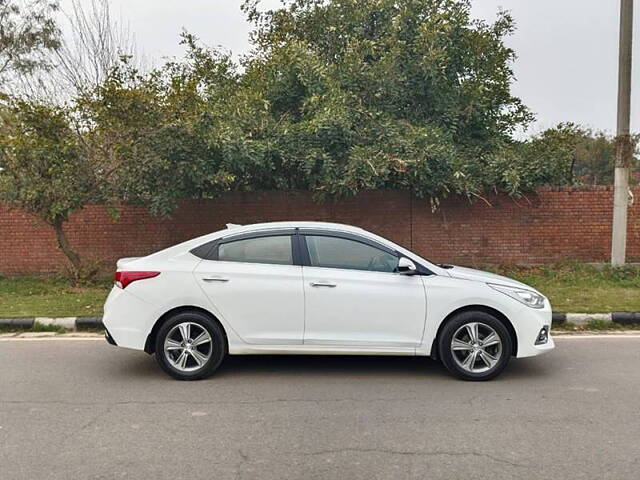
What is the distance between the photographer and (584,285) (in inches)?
421

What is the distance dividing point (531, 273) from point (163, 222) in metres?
8.02

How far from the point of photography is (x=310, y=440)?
421cm

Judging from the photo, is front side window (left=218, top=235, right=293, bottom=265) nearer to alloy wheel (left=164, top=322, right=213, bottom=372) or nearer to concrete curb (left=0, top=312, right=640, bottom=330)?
alloy wheel (left=164, top=322, right=213, bottom=372)

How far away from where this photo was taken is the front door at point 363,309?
18.4 ft

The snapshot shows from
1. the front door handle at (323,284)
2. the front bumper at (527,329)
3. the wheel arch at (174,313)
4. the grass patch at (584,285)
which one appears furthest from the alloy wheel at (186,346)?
the grass patch at (584,285)

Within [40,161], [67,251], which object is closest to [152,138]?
[40,161]

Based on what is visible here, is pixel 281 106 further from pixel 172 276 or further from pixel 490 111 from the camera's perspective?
pixel 172 276

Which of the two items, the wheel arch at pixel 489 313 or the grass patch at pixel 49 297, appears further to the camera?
the grass patch at pixel 49 297

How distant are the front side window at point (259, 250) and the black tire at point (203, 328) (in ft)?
2.14

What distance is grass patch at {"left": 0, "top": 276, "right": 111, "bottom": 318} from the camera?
8.59m

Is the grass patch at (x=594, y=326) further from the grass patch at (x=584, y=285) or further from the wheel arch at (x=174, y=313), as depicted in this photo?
the wheel arch at (x=174, y=313)

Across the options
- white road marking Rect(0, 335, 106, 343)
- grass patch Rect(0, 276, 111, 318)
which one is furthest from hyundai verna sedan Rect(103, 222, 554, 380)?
grass patch Rect(0, 276, 111, 318)

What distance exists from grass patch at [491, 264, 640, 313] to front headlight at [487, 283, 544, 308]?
309cm

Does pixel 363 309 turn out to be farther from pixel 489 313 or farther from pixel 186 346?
pixel 186 346
